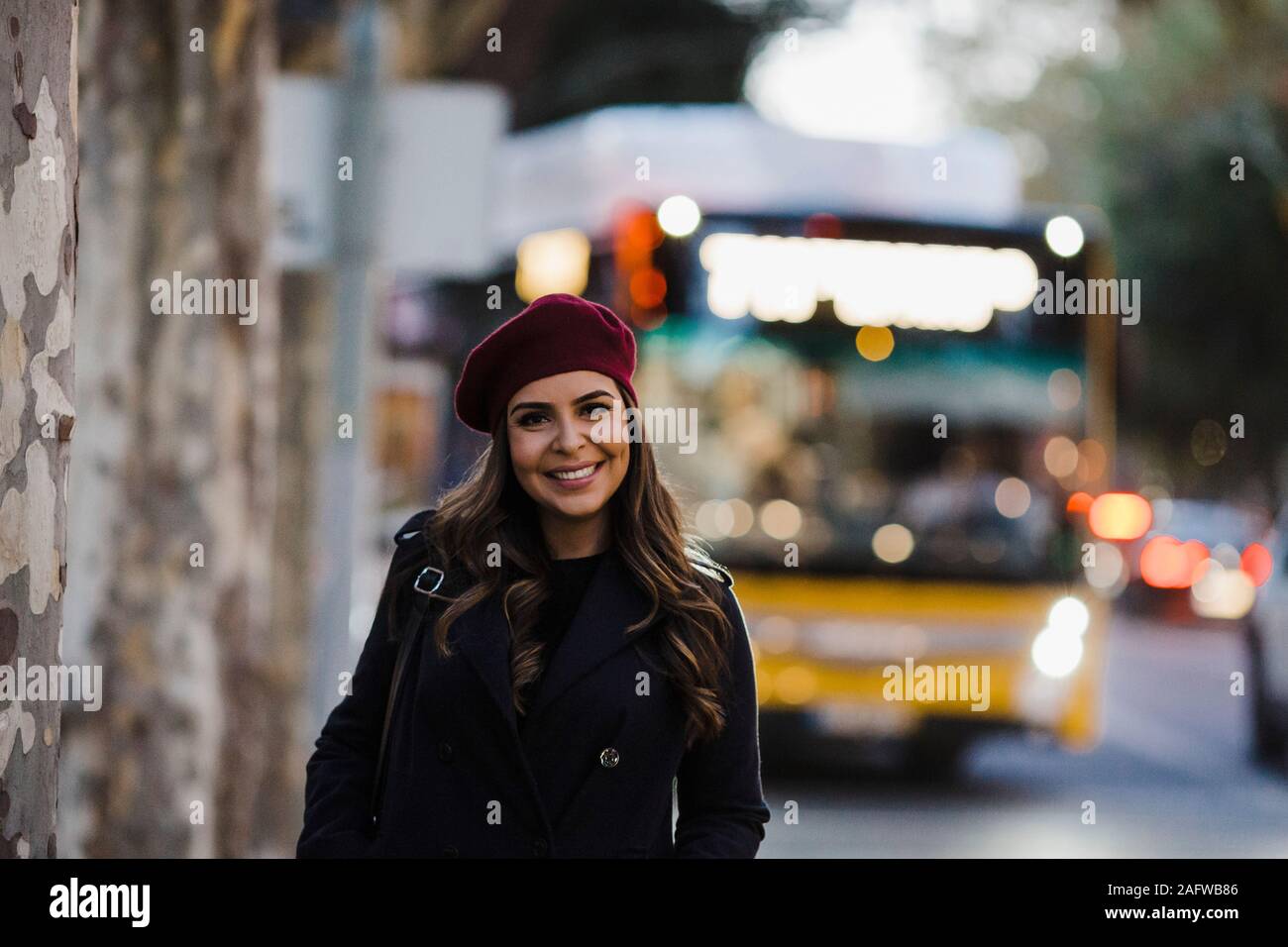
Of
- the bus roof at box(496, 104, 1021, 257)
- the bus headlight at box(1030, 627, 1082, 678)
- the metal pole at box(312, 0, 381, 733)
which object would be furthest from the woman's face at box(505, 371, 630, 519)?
the bus headlight at box(1030, 627, 1082, 678)

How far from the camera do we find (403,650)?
9.28ft

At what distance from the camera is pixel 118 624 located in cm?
632

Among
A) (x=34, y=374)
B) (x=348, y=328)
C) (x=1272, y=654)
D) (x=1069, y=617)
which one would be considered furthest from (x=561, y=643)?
(x=1272, y=654)

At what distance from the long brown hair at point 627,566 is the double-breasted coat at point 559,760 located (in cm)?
3

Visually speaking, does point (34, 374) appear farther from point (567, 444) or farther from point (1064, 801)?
point (1064, 801)

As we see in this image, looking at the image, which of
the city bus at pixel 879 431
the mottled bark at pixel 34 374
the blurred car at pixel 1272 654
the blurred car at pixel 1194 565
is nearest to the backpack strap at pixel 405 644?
the mottled bark at pixel 34 374

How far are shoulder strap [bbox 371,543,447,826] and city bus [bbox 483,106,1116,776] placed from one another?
768 centimetres

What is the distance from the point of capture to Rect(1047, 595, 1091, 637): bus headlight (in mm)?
11000

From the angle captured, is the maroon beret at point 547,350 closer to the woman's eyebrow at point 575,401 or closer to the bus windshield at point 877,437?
the woman's eyebrow at point 575,401

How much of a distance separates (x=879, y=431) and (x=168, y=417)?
205 inches

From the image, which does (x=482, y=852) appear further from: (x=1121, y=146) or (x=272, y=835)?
(x=1121, y=146)

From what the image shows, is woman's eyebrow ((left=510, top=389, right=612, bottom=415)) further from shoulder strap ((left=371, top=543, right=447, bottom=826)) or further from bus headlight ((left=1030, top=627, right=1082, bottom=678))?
bus headlight ((left=1030, top=627, right=1082, bottom=678))

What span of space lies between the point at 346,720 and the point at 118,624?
3.68m

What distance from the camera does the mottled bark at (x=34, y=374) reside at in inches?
105
